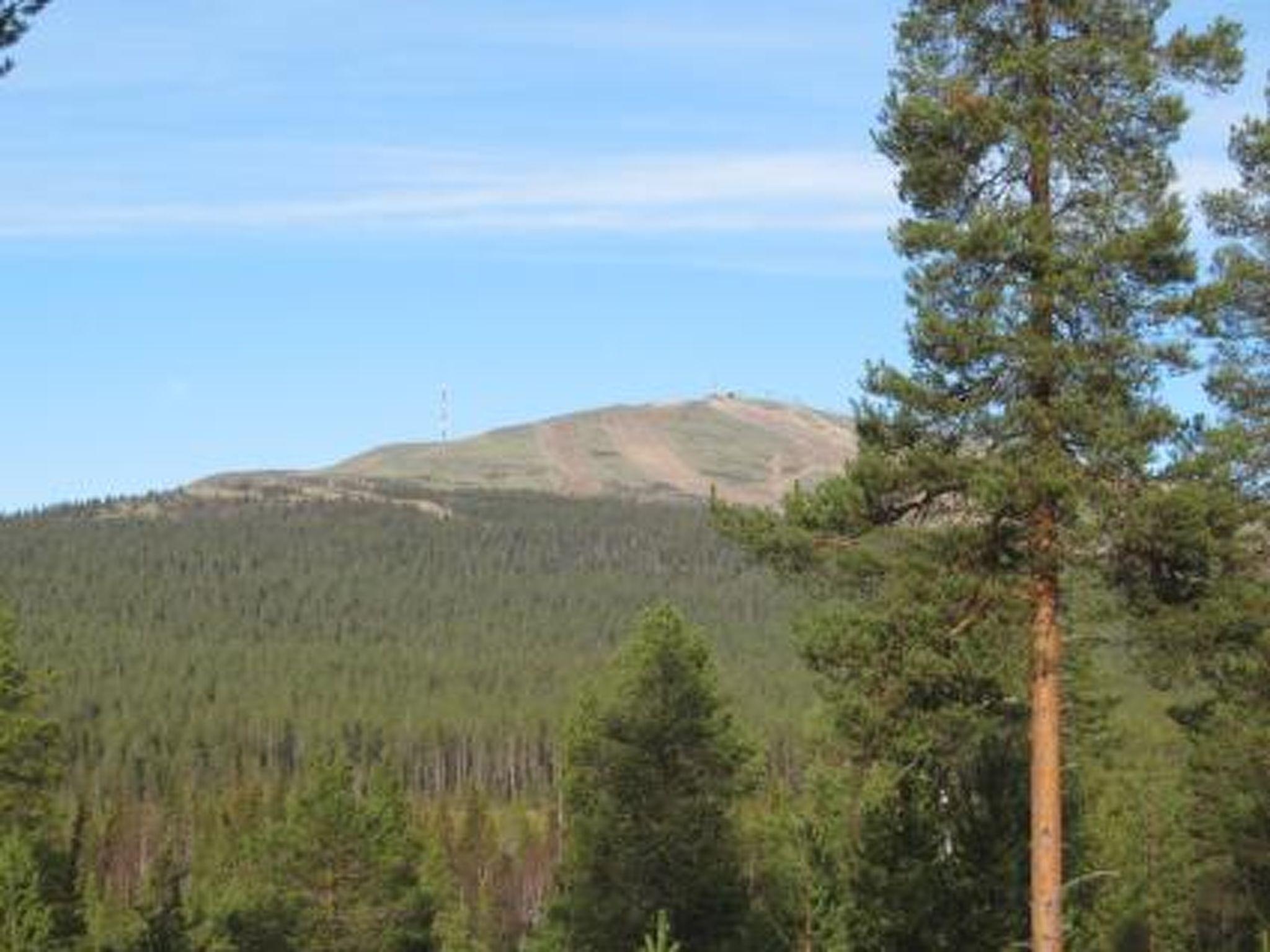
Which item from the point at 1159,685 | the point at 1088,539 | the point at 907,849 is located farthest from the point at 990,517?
the point at 907,849

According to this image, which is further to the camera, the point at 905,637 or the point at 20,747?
the point at 20,747

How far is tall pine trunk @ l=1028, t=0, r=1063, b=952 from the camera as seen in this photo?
52.9 ft

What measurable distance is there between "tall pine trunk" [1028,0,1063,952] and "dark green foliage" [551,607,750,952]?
13886 millimetres

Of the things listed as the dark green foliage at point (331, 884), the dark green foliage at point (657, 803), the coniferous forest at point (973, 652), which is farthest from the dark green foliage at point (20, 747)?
the dark green foliage at point (657, 803)

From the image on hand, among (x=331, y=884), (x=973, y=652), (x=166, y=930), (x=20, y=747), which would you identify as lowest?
(x=331, y=884)

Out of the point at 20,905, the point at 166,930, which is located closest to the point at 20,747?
the point at 166,930

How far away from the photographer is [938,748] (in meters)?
19.1

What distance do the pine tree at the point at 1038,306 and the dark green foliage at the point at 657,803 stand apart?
44.7 ft

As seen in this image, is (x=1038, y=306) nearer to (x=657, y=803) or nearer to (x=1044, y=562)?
(x=1044, y=562)

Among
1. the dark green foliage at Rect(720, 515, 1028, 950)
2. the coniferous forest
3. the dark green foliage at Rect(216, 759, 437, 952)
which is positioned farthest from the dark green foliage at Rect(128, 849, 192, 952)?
the dark green foliage at Rect(216, 759, 437, 952)

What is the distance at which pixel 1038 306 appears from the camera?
16.4m

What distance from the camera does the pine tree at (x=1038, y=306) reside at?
16234mm

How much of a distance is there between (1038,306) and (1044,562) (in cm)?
240

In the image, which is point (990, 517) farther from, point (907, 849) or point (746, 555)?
point (907, 849)
